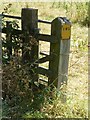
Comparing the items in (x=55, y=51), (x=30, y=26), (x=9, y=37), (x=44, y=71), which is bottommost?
(x=44, y=71)

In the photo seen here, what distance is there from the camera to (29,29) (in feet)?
10.7

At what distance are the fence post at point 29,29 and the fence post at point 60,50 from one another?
0.24 m

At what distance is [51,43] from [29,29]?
0.33 metres

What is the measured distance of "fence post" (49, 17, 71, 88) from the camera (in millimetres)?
2983

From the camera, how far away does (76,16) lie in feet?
24.5

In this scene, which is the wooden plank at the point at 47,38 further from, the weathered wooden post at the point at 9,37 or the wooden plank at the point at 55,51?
the weathered wooden post at the point at 9,37

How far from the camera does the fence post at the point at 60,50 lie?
2.98 m

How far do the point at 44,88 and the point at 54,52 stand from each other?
411 mm

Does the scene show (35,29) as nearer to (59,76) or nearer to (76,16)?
(59,76)

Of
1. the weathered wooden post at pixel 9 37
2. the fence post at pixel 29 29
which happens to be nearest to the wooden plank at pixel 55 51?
the fence post at pixel 29 29

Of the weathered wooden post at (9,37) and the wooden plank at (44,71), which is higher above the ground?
the weathered wooden post at (9,37)

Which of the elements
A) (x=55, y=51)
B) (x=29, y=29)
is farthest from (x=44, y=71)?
(x=29, y=29)

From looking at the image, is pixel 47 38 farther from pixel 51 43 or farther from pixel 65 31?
pixel 65 31

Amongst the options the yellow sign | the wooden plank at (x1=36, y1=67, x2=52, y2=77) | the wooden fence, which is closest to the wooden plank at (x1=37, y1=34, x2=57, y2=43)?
the wooden fence
